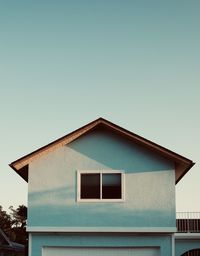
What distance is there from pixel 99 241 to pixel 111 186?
80.1 inches

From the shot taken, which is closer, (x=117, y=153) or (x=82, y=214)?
(x=82, y=214)

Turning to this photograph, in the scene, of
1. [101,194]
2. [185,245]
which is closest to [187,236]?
[185,245]

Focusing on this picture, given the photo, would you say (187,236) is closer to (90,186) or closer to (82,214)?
(90,186)

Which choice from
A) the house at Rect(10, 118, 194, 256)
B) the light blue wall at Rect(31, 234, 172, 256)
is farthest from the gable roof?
the light blue wall at Rect(31, 234, 172, 256)

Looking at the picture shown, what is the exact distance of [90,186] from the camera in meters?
19.0

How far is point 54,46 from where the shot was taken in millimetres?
20578

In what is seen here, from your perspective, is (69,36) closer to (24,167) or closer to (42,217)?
(24,167)

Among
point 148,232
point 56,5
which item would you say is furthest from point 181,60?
point 148,232

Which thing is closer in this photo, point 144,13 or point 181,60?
point 144,13

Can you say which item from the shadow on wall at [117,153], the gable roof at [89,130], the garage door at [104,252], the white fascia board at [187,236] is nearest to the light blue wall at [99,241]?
the garage door at [104,252]

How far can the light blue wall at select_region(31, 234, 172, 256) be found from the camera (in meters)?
18.5

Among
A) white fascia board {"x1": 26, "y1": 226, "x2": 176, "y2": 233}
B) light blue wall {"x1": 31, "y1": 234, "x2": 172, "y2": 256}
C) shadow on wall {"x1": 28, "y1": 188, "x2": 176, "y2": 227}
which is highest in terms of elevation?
shadow on wall {"x1": 28, "y1": 188, "x2": 176, "y2": 227}

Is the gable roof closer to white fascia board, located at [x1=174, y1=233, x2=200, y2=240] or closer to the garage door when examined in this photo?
the garage door

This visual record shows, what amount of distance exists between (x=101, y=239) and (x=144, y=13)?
8480 millimetres
